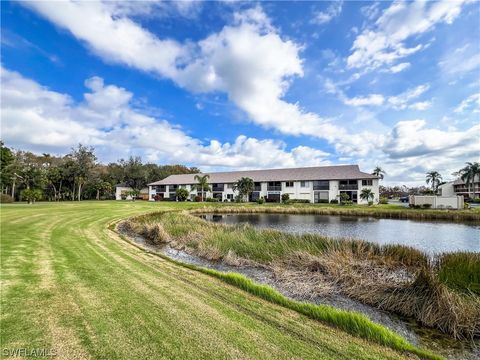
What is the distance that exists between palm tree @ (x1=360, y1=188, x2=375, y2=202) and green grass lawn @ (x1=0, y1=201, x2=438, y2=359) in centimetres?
4776

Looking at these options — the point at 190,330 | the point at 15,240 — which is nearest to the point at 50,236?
the point at 15,240

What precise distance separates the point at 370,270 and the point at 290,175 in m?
52.8

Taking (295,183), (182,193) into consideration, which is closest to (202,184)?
(182,193)

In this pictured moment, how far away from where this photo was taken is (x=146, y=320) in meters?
4.74

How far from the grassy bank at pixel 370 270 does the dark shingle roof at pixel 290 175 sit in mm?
44598

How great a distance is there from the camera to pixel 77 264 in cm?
812

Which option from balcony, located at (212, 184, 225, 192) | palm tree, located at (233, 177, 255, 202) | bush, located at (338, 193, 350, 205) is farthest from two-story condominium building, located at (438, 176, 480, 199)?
balcony, located at (212, 184, 225, 192)

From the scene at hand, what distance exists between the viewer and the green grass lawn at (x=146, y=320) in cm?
393

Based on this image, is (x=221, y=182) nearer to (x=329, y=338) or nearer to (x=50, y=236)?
(x=50, y=236)

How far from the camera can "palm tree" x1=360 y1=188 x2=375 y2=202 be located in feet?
163

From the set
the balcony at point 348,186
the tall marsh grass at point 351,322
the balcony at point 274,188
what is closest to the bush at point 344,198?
the balcony at point 348,186

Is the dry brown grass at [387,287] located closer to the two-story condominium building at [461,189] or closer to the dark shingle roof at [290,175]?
the dark shingle roof at [290,175]

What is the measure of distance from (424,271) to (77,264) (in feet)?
32.3
